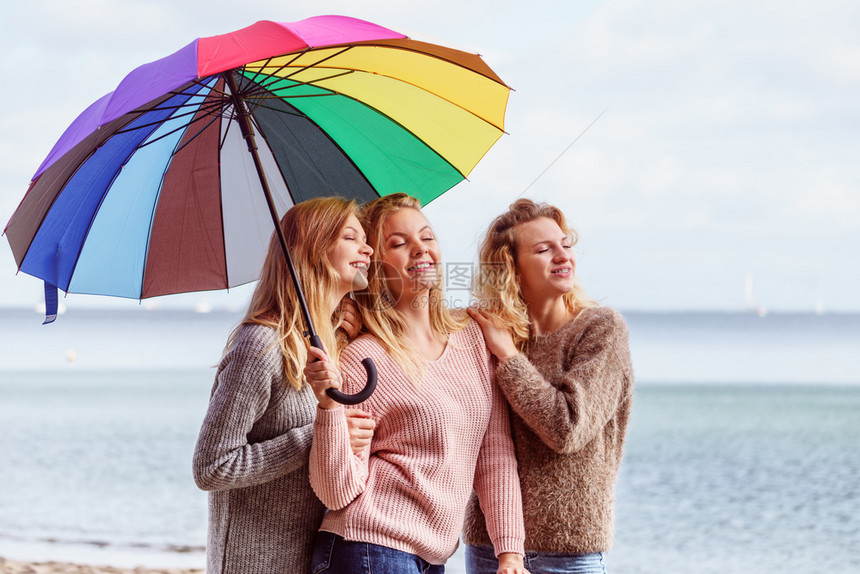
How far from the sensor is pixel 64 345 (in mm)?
36156

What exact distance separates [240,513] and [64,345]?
125 feet

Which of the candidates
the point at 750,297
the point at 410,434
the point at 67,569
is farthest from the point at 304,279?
the point at 750,297

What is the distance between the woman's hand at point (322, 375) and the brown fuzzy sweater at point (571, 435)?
0.55m

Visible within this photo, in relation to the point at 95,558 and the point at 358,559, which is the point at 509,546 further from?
the point at 95,558

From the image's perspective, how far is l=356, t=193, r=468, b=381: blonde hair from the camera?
→ 228 cm

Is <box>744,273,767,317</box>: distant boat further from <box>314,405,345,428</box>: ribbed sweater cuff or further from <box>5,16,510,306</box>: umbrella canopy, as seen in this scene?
<box>314,405,345,428</box>: ribbed sweater cuff

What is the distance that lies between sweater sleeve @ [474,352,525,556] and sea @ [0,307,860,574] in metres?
0.90

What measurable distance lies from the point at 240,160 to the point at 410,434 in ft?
3.74

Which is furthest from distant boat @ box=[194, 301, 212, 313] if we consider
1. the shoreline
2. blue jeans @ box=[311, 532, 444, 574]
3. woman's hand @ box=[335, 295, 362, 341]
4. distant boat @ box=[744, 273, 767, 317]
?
blue jeans @ box=[311, 532, 444, 574]

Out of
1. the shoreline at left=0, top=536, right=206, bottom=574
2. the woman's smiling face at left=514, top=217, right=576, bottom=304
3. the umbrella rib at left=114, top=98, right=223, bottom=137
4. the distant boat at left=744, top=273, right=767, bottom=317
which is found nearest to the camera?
the umbrella rib at left=114, top=98, right=223, bottom=137

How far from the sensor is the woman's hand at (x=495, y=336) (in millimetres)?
2297

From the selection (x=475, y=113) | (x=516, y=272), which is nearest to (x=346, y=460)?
(x=516, y=272)

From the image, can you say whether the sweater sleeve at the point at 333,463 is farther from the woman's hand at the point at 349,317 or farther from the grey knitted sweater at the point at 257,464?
the woman's hand at the point at 349,317

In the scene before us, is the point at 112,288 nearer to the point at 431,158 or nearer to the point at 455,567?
the point at 431,158
